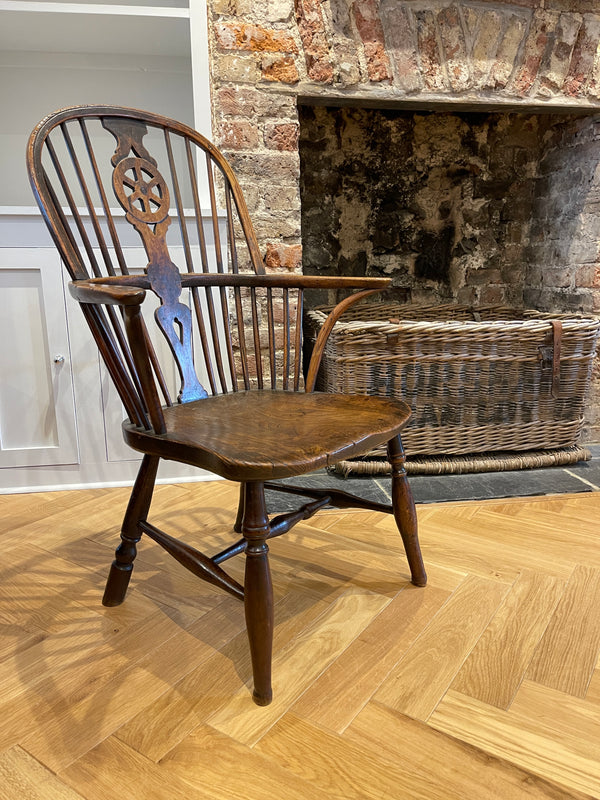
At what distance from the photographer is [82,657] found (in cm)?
104

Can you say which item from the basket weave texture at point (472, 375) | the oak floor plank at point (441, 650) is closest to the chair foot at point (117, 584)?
the oak floor plank at point (441, 650)

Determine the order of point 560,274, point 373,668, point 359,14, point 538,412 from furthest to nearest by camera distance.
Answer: point 560,274 < point 538,412 < point 359,14 < point 373,668

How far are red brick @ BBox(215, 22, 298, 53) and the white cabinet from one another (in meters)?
0.06

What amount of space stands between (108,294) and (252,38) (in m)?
1.31

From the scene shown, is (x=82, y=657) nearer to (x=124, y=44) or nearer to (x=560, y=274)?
(x=124, y=44)

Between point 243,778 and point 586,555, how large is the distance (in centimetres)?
99

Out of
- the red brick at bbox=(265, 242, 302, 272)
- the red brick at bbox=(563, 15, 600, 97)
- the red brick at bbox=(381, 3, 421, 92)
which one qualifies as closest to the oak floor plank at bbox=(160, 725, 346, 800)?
the red brick at bbox=(265, 242, 302, 272)

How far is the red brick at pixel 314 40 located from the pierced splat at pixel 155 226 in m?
0.79

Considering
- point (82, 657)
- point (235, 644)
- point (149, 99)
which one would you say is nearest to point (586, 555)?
point (235, 644)

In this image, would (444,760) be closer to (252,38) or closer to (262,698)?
(262,698)

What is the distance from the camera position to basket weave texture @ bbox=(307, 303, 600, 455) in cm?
182

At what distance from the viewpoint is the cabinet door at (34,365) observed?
1.68m

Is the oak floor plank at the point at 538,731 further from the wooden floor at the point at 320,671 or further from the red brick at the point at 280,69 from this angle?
the red brick at the point at 280,69

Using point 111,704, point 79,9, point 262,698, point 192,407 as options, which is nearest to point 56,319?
point 192,407
